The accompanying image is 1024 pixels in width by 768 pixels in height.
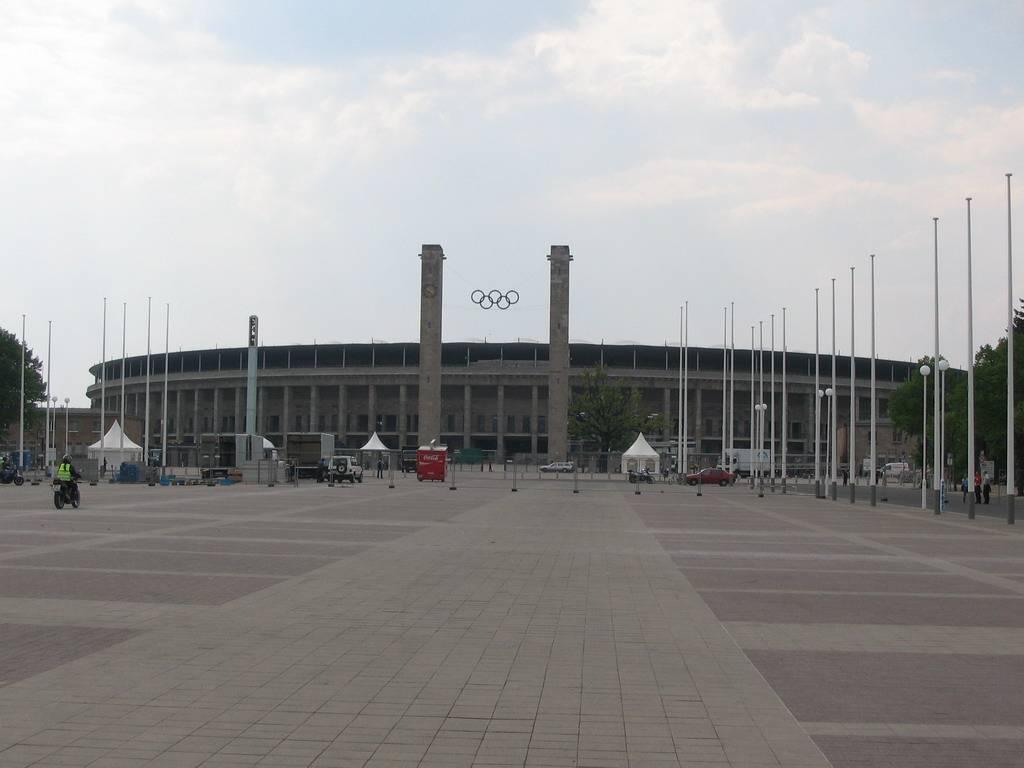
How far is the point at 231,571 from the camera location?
15461mm

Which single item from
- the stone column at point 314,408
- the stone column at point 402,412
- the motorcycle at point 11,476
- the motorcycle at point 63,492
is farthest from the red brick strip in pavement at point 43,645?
the stone column at point 314,408

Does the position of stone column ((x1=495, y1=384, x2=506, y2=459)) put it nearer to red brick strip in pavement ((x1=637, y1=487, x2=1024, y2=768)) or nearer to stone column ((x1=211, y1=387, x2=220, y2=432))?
stone column ((x1=211, y1=387, x2=220, y2=432))

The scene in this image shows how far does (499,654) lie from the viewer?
31.0 ft

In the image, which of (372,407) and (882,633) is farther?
(372,407)

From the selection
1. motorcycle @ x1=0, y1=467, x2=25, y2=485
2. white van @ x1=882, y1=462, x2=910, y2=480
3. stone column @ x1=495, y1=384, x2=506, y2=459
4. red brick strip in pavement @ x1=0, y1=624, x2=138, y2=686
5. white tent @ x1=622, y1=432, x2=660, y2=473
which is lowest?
white van @ x1=882, y1=462, x2=910, y2=480

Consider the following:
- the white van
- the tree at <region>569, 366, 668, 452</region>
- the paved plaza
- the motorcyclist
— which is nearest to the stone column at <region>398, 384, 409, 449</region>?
the tree at <region>569, 366, 668, 452</region>

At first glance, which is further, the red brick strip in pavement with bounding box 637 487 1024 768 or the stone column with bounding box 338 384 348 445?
the stone column with bounding box 338 384 348 445

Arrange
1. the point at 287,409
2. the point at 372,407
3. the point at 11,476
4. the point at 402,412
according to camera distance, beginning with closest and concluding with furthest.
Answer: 1. the point at 11,476
2. the point at 402,412
3. the point at 372,407
4. the point at 287,409

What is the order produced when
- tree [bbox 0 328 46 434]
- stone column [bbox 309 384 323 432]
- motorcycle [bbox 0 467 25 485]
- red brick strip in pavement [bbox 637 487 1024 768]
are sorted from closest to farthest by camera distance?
red brick strip in pavement [bbox 637 487 1024 768], motorcycle [bbox 0 467 25 485], tree [bbox 0 328 46 434], stone column [bbox 309 384 323 432]

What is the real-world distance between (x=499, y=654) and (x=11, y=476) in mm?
47070

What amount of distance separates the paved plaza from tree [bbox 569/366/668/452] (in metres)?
80.3

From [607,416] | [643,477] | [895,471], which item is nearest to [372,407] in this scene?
[607,416]

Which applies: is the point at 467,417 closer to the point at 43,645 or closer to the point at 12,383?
the point at 12,383

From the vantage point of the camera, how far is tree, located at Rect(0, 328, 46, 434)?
82.9m
